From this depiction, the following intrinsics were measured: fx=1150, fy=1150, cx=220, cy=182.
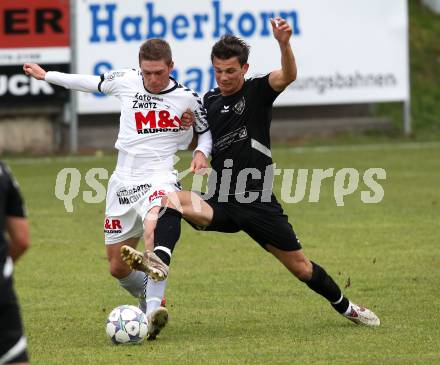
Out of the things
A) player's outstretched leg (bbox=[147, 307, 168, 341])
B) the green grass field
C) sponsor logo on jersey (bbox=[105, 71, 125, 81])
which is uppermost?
sponsor logo on jersey (bbox=[105, 71, 125, 81])

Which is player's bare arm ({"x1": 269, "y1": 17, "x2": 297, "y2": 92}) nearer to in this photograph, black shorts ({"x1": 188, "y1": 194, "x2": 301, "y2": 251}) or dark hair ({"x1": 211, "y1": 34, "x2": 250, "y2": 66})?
dark hair ({"x1": 211, "y1": 34, "x2": 250, "y2": 66})

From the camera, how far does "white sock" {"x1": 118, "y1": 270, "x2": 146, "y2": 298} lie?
28.0 ft

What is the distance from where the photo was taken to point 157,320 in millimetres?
7637

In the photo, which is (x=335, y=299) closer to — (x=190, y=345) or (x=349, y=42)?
(x=190, y=345)

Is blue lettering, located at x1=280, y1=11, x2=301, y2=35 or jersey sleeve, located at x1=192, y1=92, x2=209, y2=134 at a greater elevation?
blue lettering, located at x1=280, y1=11, x2=301, y2=35

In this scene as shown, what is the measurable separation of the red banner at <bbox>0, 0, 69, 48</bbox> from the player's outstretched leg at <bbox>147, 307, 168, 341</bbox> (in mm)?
13496

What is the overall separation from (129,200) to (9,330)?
10.9 feet

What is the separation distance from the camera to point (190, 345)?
7633mm

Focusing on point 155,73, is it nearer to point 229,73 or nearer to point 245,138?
point 229,73

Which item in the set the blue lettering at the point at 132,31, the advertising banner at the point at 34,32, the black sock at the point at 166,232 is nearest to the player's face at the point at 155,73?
the black sock at the point at 166,232

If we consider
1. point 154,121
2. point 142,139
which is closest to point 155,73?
point 154,121

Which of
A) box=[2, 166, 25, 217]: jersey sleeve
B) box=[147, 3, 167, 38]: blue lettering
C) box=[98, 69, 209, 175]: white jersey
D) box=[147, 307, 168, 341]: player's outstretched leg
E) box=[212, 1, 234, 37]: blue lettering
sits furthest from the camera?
box=[212, 1, 234, 37]: blue lettering

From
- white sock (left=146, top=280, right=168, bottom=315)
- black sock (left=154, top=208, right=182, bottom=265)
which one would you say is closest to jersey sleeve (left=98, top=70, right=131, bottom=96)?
black sock (left=154, top=208, right=182, bottom=265)

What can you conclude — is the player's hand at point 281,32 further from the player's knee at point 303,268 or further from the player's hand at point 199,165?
the player's knee at point 303,268
